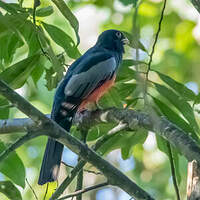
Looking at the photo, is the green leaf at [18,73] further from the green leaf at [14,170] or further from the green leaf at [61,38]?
the green leaf at [14,170]

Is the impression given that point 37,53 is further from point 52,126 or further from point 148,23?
point 148,23

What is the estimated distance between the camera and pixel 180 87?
13.8 feet

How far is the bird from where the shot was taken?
4.66 metres

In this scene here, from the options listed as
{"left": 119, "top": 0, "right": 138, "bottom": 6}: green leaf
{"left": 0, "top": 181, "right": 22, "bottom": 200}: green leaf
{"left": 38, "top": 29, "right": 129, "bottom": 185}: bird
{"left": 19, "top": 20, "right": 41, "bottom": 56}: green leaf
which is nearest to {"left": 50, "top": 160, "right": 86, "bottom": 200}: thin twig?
{"left": 0, "top": 181, "right": 22, "bottom": 200}: green leaf

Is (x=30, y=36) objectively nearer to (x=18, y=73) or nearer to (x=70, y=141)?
(x=18, y=73)

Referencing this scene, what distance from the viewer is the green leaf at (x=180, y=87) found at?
418cm

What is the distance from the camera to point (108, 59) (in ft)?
19.9

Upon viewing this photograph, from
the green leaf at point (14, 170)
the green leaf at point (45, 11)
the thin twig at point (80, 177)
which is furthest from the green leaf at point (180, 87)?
the green leaf at point (14, 170)

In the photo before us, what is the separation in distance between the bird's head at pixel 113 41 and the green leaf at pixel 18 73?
2.76m

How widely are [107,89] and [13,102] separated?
Answer: 191cm

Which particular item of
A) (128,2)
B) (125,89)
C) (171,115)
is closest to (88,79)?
(125,89)

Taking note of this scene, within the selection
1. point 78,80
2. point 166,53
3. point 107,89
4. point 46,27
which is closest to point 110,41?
point 78,80

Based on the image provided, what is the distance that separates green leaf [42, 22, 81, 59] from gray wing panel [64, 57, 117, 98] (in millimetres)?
986

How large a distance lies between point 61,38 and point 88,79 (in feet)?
4.50
